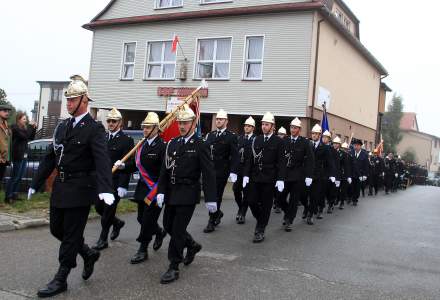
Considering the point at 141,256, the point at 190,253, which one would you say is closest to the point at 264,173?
the point at 190,253

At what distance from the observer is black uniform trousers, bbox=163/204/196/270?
Answer: 5.75m

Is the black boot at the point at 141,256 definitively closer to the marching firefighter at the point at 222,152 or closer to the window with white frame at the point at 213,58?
the marching firefighter at the point at 222,152

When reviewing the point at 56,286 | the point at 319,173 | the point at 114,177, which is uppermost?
the point at 319,173

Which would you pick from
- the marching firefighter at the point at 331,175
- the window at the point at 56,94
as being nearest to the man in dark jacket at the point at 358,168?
the marching firefighter at the point at 331,175

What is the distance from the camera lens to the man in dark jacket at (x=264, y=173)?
8273 mm

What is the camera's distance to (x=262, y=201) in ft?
27.3

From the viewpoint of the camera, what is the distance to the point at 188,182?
5.98 m

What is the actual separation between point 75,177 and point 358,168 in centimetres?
1192

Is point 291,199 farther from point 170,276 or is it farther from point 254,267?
point 170,276

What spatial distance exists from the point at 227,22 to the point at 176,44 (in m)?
2.41

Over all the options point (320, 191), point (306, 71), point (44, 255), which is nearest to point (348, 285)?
point (44, 255)

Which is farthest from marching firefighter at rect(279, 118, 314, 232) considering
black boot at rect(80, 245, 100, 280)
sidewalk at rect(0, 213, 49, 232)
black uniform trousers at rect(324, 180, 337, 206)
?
black boot at rect(80, 245, 100, 280)

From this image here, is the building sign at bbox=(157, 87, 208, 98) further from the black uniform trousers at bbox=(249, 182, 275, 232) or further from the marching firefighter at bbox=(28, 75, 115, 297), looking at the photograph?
the marching firefighter at bbox=(28, 75, 115, 297)

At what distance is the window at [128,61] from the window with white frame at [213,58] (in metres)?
3.87
